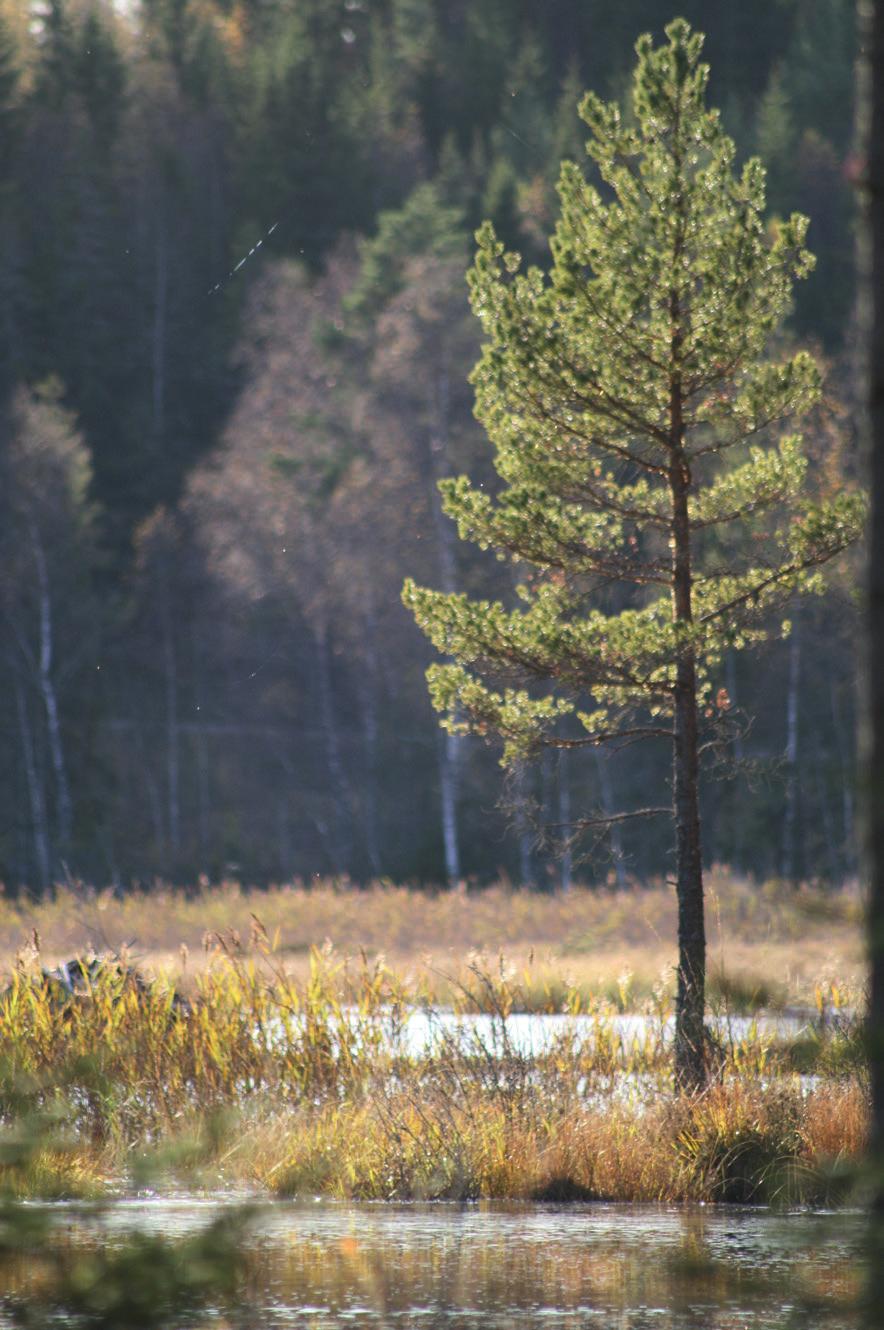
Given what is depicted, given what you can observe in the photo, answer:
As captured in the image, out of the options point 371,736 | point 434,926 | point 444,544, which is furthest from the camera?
point 371,736

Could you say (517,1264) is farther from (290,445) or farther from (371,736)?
(290,445)

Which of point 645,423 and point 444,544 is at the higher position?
point 444,544

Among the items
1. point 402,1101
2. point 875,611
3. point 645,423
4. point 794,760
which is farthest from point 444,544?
point 875,611

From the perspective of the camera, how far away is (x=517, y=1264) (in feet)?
25.7

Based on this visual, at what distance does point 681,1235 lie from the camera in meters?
8.52

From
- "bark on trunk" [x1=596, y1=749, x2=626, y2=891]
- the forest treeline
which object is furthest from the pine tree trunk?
"bark on trunk" [x1=596, y1=749, x2=626, y2=891]

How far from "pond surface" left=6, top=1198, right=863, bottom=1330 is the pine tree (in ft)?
6.74

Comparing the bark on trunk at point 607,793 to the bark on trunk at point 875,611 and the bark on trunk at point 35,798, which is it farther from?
the bark on trunk at point 875,611

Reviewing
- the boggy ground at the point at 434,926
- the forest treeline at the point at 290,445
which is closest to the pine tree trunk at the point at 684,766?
the boggy ground at the point at 434,926

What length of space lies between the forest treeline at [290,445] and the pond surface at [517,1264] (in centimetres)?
2016

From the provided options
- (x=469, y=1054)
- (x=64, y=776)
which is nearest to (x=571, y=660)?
(x=469, y=1054)

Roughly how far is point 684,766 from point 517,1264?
4.24 metres

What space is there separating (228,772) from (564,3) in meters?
33.0

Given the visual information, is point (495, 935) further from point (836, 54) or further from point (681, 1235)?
point (836, 54)
